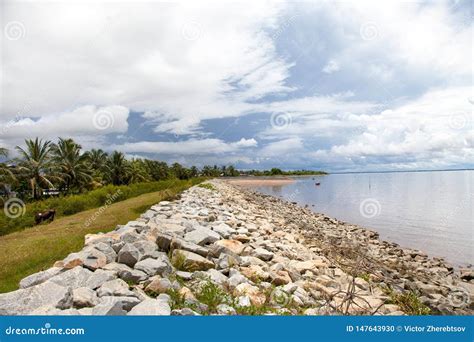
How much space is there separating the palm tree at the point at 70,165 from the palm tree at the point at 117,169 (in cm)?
867

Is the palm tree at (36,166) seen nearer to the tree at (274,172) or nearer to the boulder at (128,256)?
the boulder at (128,256)

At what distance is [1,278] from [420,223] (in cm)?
2144

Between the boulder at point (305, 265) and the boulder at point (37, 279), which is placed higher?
the boulder at point (37, 279)

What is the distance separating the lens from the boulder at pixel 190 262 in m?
6.60

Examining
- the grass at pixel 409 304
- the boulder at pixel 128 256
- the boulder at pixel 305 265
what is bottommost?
the grass at pixel 409 304

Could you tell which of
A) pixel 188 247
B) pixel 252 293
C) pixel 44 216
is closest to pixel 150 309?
pixel 252 293

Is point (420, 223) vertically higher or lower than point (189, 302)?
lower

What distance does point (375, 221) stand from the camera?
896 inches

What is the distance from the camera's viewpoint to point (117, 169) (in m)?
50.0

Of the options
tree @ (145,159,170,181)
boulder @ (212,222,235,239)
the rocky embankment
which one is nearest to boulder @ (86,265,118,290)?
the rocky embankment

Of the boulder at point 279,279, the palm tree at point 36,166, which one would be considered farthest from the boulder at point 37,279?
the palm tree at point 36,166

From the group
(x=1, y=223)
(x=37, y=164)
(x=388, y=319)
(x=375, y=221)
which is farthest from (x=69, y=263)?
(x=37, y=164)

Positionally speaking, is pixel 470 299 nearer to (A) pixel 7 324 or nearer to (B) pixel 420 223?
(A) pixel 7 324

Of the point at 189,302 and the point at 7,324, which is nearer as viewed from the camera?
the point at 7,324
